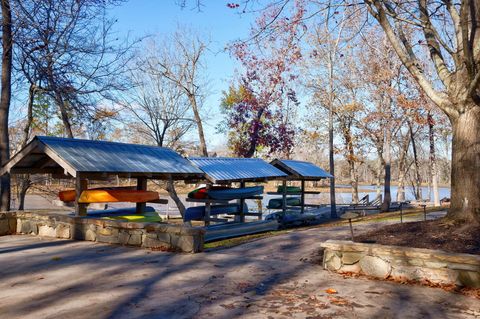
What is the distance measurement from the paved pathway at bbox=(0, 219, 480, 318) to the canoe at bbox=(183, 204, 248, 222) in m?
6.85

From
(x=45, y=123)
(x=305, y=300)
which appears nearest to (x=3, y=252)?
(x=305, y=300)

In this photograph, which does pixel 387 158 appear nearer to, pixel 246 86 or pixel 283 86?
pixel 283 86

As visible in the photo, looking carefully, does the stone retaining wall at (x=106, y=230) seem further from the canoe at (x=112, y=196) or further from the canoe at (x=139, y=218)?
the canoe at (x=139, y=218)

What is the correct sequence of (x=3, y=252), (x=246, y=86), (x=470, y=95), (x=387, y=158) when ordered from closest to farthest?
(x=3, y=252) < (x=470, y=95) < (x=387, y=158) < (x=246, y=86)

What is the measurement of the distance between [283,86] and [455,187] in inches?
805

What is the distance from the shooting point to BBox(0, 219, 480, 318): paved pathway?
4742 millimetres

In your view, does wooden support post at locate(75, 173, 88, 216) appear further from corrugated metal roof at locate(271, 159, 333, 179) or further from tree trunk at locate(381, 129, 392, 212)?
tree trunk at locate(381, 129, 392, 212)

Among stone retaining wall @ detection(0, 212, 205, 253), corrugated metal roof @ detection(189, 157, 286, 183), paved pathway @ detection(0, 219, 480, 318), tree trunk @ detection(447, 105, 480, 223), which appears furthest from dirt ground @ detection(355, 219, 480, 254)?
corrugated metal roof @ detection(189, 157, 286, 183)

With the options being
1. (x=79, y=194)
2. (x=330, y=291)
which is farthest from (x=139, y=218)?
(x=330, y=291)

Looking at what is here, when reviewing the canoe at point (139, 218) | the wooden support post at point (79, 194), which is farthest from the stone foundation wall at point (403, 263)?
the canoe at point (139, 218)

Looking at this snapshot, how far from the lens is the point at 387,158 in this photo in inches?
1022

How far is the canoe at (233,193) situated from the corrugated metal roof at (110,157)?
135 centimetres

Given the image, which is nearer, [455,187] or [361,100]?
[455,187]

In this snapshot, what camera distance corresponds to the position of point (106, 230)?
9398 millimetres
